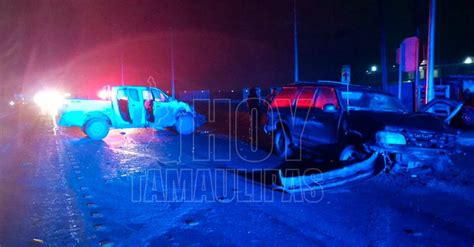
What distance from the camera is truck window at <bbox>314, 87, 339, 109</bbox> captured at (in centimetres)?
761

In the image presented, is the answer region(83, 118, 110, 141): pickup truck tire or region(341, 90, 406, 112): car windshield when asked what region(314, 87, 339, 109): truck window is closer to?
region(341, 90, 406, 112): car windshield

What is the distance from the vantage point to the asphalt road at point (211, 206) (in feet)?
14.0

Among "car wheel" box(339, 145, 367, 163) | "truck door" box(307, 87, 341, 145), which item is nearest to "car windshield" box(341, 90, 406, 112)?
"truck door" box(307, 87, 341, 145)

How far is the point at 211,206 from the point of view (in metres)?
5.38

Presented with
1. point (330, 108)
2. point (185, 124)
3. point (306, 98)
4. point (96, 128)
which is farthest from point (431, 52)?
point (96, 128)

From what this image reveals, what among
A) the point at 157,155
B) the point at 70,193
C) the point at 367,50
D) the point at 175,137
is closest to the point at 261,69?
the point at 367,50

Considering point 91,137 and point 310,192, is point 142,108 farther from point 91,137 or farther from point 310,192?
point 310,192

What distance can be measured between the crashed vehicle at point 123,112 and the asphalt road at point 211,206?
3543mm

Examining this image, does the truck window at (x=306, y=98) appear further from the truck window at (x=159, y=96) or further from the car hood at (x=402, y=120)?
the truck window at (x=159, y=96)

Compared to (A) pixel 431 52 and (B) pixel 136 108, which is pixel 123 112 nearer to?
(B) pixel 136 108

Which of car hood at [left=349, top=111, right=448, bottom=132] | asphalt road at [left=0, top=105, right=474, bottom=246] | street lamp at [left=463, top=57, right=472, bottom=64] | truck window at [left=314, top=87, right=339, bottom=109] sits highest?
street lamp at [left=463, top=57, right=472, bottom=64]

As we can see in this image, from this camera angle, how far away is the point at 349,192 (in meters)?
6.10

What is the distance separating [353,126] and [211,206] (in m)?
3.21

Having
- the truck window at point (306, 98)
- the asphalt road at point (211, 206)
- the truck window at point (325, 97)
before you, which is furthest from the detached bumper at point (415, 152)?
the truck window at point (306, 98)
